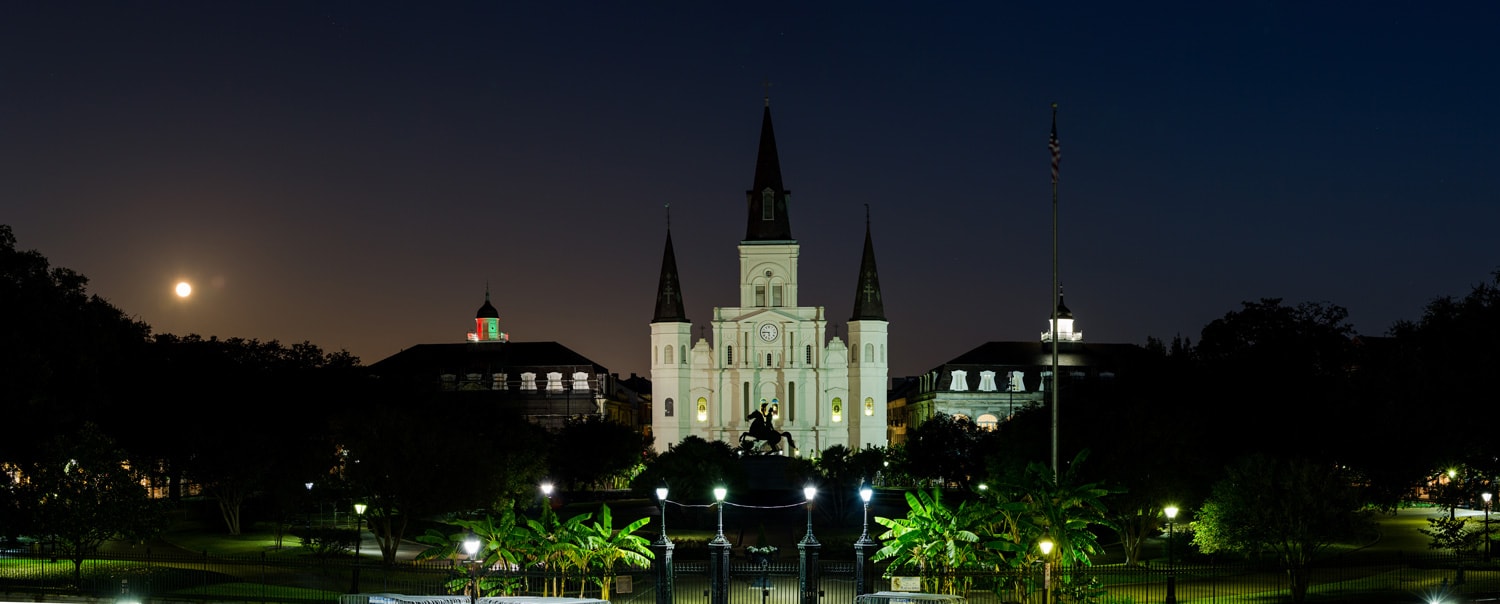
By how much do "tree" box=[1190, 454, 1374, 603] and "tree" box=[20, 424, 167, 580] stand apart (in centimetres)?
2720

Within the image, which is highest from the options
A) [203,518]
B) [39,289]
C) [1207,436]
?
[39,289]

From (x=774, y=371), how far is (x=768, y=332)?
401 cm

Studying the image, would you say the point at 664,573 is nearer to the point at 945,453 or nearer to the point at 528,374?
the point at 945,453

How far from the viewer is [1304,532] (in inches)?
1401

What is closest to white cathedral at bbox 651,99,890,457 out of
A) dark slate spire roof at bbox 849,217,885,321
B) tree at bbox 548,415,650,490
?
dark slate spire roof at bbox 849,217,885,321

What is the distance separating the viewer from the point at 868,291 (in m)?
140

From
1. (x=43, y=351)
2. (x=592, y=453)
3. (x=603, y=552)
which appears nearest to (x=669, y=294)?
(x=592, y=453)

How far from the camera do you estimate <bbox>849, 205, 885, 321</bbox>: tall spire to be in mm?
Result: 140125

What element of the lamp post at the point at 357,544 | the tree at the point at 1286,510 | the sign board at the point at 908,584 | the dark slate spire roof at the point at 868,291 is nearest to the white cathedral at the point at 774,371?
the dark slate spire roof at the point at 868,291

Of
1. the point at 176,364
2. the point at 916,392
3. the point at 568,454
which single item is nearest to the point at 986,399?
the point at 916,392

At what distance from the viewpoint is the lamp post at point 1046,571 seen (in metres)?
29.6

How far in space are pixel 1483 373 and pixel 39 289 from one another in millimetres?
41688

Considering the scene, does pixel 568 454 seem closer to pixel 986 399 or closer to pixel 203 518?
pixel 203 518

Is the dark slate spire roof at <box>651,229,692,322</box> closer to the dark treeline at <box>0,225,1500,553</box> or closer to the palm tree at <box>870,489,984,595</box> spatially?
the dark treeline at <box>0,225,1500,553</box>
